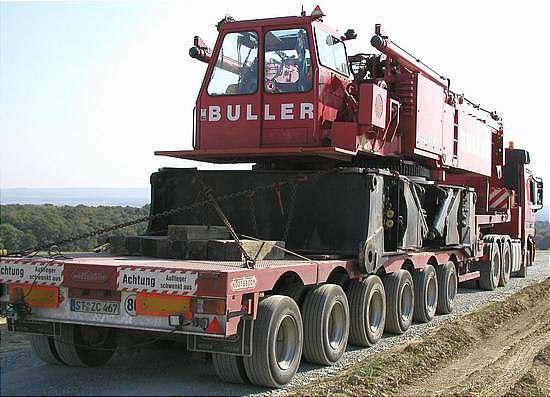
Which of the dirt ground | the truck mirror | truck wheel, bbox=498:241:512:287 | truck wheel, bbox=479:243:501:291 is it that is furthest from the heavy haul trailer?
the truck mirror

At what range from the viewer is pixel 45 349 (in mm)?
7164

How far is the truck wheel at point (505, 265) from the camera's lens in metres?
16.8

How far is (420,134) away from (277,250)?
162 inches

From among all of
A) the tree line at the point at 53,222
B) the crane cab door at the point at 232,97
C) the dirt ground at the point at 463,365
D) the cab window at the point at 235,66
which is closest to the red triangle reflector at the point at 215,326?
the dirt ground at the point at 463,365

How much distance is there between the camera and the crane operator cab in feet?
29.9

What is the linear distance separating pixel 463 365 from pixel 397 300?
5.78 feet

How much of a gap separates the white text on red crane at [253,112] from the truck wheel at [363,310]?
221 centimetres

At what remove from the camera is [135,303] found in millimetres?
6289

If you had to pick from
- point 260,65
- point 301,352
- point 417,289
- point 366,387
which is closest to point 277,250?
point 301,352

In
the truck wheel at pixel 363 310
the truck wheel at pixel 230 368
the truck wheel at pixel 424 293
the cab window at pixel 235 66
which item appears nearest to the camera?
the truck wheel at pixel 230 368

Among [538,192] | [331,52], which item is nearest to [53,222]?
[331,52]

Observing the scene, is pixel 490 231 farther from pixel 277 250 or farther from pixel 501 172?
pixel 277 250

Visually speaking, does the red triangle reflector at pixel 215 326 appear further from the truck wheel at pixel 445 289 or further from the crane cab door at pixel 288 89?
the truck wheel at pixel 445 289

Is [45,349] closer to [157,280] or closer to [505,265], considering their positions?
[157,280]
